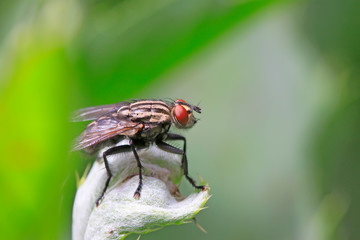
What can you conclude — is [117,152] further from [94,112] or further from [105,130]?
[94,112]

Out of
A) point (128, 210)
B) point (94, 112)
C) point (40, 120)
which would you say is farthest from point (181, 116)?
point (40, 120)

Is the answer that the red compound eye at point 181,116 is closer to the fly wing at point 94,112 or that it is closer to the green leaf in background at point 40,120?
the fly wing at point 94,112

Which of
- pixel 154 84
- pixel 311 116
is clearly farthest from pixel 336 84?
pixel 154 84

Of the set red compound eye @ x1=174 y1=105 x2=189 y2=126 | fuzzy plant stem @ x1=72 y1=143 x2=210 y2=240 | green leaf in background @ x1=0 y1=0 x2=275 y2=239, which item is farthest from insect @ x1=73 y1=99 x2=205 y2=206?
green leaf in background @ x1=0 y1=0 x2=275 y2=239

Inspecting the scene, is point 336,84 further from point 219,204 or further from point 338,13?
point 219,204

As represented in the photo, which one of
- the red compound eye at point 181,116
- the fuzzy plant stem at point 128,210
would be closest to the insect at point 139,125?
the red compound eye at point 181,116

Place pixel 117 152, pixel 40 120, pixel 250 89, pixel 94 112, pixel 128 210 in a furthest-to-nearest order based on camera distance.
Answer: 1. pixel 250 89
2. pixel 94 112
3. pixel 117 152
4. pixel 128 210
5. pixel 40 120

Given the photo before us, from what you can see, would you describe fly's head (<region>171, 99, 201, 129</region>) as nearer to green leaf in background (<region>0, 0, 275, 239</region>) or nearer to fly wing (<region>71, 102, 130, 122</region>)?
fly wing (<region>71, 102, 130, 122</region>)

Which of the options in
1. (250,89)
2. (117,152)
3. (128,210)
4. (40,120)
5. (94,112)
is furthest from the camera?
(250,89)
